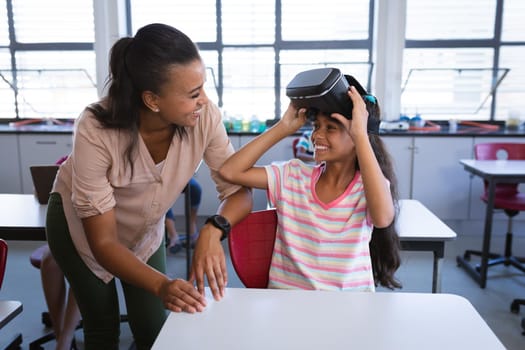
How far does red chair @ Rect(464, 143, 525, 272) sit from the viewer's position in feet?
9.93

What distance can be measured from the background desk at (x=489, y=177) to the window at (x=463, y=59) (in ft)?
4.61

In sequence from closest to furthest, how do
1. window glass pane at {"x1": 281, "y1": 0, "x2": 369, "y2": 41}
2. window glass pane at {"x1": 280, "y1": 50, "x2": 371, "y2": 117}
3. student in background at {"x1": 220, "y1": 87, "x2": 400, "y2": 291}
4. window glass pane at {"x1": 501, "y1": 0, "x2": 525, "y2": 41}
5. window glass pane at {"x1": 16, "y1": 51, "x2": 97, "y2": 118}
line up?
student in background at {"x1": 220, "y1": 87, "x2": 400, "y2": 291} < window glass pane at {"x1": 501, "y1": 0, "x2": 525, "y2": 41} < window glass pane at {"x1": 281, "y1": 0, "x2": 369, "y2": 41} < window glass pane at {"x1": 280, "y1": 50, "x2": 371, "y2": 117} < window glass pane at {"x1": 16, "y1": 51, "x2": 97, "y2": 118}

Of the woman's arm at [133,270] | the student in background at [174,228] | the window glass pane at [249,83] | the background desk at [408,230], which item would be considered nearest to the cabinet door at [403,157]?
the window glass pane at [249,83]

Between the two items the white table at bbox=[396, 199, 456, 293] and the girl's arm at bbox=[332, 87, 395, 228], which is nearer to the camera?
the girl's arm at bbox=[332, 87, 395, 228]

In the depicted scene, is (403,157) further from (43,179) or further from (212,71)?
(43,179)

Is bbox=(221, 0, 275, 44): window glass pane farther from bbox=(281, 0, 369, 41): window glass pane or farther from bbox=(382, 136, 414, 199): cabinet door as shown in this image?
bbox=(382, 136, 414, 199): cabinet door

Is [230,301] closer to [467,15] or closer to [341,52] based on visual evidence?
[341,52]

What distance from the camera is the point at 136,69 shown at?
114cm

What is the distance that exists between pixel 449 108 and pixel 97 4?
10.9 feet

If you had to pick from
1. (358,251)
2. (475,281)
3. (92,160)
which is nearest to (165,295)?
(92,160)

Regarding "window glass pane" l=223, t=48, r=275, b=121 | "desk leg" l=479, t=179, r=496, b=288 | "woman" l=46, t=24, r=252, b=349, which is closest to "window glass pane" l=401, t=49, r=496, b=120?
"window glass pane" l=223, t=48, r=275, b=121

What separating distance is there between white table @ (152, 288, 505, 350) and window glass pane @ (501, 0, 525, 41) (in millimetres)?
3973

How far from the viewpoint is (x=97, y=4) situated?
4227 millimetres

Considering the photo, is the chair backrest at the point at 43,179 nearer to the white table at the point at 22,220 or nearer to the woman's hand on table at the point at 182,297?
the white table at the point at 22,220
